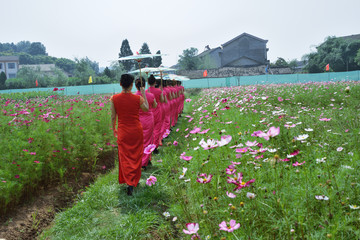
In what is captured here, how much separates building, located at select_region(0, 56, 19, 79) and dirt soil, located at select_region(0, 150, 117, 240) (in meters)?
78.5

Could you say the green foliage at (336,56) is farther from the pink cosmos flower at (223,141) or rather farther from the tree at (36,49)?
the tree at (36,49)

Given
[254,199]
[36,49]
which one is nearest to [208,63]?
[254,199]

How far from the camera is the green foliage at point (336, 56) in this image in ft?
114

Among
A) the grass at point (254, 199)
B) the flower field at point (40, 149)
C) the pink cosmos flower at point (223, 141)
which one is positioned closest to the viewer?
the pink cosmos flower at point (223, 141)

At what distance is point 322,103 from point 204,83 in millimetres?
23017

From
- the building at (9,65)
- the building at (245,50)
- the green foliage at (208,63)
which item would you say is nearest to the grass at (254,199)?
the building at (245,50)

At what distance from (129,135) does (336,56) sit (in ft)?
125

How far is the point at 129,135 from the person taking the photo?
408cm

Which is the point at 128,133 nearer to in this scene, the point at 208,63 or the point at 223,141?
the point at 223,141

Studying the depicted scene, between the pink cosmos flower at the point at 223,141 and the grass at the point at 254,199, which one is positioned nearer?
the pink cosmos flower at the point at 223,141

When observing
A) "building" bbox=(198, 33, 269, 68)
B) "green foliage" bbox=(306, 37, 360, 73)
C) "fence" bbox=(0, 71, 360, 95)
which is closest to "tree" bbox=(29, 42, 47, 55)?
"fence" bbox=(0, 71, 360, 95)

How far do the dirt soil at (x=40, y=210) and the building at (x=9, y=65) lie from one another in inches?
3092

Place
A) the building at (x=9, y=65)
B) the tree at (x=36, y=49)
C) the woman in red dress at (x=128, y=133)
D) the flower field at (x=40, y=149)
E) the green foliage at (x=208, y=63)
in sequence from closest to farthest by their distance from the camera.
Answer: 1. the flower field at (x=40, y=149)
2. the woman in red dress at (x=128, y=133)
3. the green foliage at (x=208, y=63)
4. the building at (x=9, y=65)
5. the tree at (x=36, y=49)

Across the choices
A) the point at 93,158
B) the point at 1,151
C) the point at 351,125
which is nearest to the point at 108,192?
the point at 1,151
